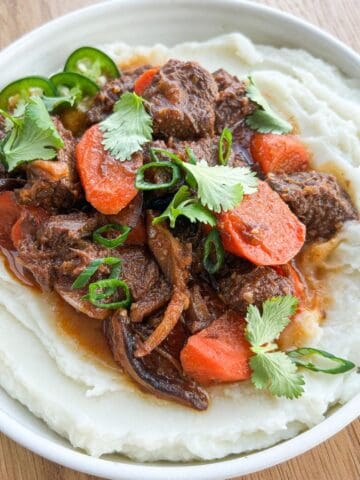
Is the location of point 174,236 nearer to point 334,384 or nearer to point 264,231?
point 264,231

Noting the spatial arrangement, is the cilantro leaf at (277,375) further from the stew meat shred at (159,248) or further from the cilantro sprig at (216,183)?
the cilantro sprig at (216,183)

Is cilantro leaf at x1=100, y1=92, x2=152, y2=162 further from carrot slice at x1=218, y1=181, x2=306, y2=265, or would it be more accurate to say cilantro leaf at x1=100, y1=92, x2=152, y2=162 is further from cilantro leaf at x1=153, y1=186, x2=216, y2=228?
carrot slice at x1=218, y1=181, x2=306, y2=265

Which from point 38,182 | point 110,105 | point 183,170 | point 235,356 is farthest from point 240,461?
point 110,105

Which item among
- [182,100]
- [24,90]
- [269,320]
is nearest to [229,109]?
[182,100]

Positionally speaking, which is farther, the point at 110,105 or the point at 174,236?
the point at 110,105

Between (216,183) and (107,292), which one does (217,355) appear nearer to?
(107,292)

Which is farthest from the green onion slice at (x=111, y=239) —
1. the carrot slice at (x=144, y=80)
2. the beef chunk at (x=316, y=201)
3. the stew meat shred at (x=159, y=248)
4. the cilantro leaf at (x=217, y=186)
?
the carrot slice at (x=144, y=80)
